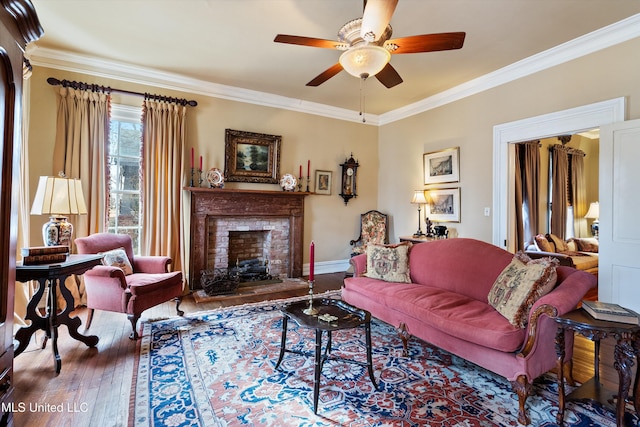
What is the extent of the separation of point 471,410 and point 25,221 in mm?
4516

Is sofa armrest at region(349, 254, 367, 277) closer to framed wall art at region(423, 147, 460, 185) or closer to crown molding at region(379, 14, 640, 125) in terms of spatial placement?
framed wall art at region(423, 147, 460, 185)

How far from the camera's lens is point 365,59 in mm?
2262

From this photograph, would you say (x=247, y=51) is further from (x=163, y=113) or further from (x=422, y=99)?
(x=422, y=99)

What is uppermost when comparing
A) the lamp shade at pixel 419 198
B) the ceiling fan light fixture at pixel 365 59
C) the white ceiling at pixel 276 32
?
the white ceiling at pixel 276 32

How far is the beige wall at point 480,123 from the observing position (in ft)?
9.99

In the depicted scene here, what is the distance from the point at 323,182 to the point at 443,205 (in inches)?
83.6

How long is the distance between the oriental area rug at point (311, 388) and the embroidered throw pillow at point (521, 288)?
0.53 metres

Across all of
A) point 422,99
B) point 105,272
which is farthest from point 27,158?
point 422,99

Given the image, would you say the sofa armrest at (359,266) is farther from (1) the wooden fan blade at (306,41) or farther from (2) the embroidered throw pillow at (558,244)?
(2) the embroidered throw pillow at (558,244)

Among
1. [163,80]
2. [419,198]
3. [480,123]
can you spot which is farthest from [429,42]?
[163,80]

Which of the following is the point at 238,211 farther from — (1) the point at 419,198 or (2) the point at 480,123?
(2) the point at 480,123

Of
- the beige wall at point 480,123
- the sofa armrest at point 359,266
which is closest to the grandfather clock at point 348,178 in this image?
the beige wall at point 480,123

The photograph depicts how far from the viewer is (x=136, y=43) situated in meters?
3.44

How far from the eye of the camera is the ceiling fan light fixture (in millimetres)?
2211
